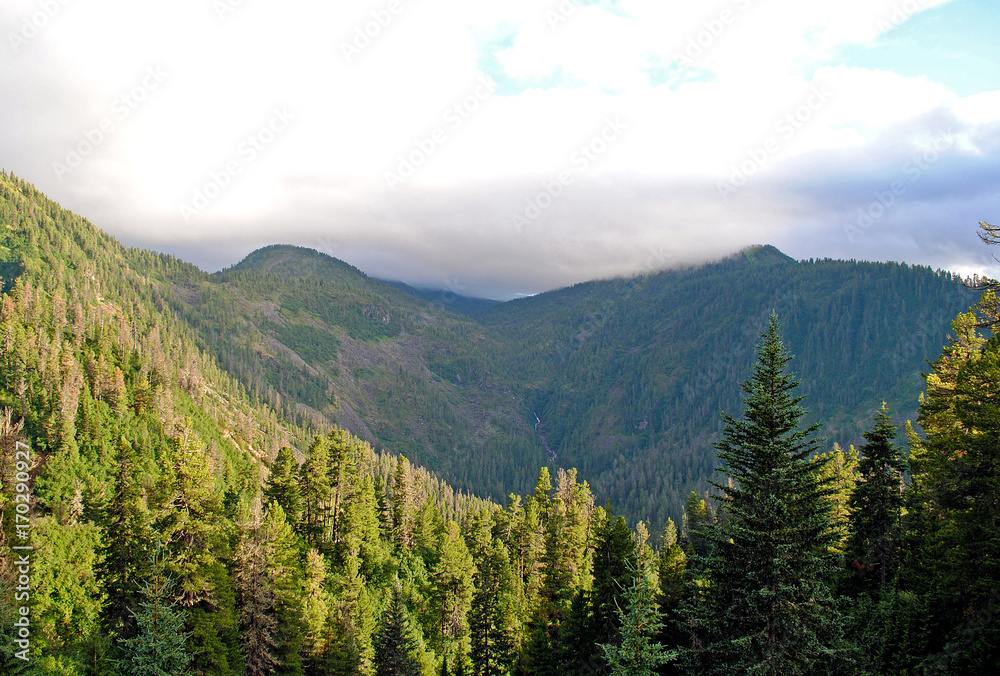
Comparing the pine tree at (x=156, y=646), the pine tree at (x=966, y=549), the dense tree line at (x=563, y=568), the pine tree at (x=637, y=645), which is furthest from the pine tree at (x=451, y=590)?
the pine tree at (x=966, y=549)

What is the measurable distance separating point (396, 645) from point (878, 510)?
35766 mm

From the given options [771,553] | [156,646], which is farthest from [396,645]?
[771,553]

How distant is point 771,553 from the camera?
19.0 m

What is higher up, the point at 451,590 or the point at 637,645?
the point at 637,645

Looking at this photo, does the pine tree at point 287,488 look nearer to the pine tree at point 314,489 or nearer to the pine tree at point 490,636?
the pine tree at point 314,489

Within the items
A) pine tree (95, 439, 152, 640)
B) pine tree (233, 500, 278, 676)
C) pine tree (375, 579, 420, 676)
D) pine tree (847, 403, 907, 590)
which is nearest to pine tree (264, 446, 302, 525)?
pine tree (233, 500, 278, 676)

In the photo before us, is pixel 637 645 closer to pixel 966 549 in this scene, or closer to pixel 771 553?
pixel 771 553

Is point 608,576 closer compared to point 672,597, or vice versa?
point 608,576

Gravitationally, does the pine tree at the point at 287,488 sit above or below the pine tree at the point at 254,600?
above

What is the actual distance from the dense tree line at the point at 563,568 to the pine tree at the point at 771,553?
8 cm

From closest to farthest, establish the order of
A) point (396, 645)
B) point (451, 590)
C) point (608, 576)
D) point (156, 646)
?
point (156, 646) < point (608, 576) < point (396, 645) < point (451, 590)

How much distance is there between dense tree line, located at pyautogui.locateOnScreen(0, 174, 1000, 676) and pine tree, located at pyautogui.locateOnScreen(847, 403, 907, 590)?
0.57 feet

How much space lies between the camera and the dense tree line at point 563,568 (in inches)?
765

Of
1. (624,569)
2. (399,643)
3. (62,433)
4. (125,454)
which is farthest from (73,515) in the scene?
(624,569)
